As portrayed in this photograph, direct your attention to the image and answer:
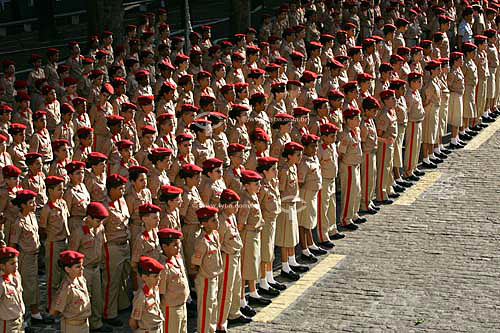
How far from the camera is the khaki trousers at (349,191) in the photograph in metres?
16.4

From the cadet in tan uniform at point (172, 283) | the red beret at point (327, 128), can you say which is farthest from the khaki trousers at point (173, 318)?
the red beret at point (327, 128)

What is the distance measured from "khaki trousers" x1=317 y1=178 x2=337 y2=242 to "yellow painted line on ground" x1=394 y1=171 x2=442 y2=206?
1.91 metres

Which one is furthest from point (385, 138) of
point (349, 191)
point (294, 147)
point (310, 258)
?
point (294, 147)

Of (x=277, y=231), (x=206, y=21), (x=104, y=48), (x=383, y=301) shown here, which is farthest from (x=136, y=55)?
(x=206, y=21)

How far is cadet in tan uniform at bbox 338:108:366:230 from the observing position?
53.6 ft

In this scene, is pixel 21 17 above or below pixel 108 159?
above

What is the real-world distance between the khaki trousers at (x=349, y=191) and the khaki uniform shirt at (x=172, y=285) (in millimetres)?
4964

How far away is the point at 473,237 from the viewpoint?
51.8 ft

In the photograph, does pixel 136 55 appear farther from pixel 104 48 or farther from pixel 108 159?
pixel 108 159

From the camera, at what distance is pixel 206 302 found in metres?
12.5

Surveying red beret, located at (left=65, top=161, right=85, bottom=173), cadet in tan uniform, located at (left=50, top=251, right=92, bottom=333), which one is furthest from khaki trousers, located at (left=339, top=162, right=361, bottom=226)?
cadet in tan uniform, located at (left=50, top=251, right=92, bottom=333)

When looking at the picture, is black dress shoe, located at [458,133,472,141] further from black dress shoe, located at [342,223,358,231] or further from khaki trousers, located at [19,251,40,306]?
khaki trousers, located at [19,251,40,306]

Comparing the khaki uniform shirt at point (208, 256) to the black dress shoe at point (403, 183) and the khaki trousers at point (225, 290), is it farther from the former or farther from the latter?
the black dress shoe at point (403, 183)

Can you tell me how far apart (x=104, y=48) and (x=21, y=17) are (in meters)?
13.0
